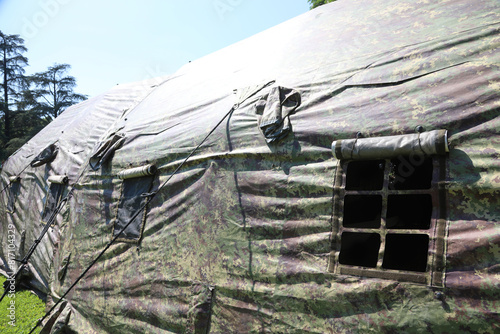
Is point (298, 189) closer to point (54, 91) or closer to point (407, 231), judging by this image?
point (407, 231)

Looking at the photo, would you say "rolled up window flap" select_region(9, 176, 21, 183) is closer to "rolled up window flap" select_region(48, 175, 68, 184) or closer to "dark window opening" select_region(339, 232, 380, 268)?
"rolled up window flap" select_region(48, 175, 68, 184)

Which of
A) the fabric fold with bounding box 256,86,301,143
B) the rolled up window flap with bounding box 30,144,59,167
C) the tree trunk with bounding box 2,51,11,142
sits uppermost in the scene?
the tree trunk with bounding box 2,51,11,142

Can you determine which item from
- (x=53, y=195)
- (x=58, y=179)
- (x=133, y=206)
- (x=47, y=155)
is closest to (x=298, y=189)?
(x=133, y=206)

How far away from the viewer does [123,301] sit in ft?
14.1

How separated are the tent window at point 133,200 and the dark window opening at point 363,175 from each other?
2196mm

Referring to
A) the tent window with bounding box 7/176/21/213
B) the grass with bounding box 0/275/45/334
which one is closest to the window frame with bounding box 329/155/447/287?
the grass with bounding box 0/275/45/334

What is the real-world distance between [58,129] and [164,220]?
223 inches

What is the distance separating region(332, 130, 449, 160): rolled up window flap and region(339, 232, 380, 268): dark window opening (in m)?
0.62

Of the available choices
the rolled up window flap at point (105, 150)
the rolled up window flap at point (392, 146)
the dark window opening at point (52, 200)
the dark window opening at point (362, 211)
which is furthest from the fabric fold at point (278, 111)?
the dark window opening at point (52, 200)

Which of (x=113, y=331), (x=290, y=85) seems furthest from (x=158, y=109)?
(x=113, y=331)

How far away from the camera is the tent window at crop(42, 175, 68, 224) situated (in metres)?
6.25

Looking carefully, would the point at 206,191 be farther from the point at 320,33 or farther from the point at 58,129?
the point at 58,129

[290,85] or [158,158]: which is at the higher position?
[290,85]

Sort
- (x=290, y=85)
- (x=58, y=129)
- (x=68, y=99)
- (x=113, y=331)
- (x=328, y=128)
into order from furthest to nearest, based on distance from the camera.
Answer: (x=68, y=99), (x=58, y=129), (x=113, y=331), (x=290, y=85), (x=328, y=128)
